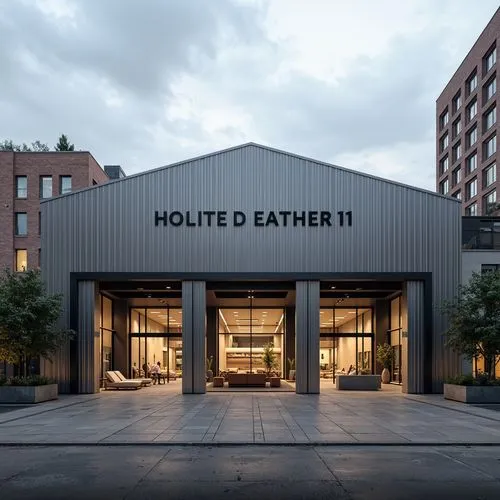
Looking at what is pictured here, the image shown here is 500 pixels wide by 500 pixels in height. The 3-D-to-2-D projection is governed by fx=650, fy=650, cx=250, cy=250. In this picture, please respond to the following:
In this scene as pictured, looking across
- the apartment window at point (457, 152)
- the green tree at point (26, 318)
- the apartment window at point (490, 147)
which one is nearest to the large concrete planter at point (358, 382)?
the green tree at point (26, 318)

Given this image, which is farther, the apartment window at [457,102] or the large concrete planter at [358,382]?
the apartment window at [457,102]

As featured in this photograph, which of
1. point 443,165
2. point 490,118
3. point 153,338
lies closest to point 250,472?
point 153,338

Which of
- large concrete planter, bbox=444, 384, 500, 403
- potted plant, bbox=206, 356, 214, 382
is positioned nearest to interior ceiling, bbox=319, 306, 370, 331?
potted plant, bbox=206, 356, 214, 382

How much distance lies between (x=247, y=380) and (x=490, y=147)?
4468 cm

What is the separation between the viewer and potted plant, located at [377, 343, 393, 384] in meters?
37.6

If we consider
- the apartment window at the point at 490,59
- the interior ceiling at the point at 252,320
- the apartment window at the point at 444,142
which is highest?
the apartment window at the point at 490,59

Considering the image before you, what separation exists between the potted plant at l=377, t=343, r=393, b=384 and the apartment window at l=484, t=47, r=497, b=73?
3950 cm

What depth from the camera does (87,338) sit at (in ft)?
97.0

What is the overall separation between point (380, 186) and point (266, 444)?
18.3 meters

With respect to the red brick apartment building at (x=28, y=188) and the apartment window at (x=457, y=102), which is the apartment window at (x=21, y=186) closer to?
the red brick apartment building at (x=28, y=188)

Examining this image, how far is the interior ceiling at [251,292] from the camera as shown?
31219 millimetres

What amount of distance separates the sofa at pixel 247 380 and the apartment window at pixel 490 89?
148 feet

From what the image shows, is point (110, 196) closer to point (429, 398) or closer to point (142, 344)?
point (142, 344)

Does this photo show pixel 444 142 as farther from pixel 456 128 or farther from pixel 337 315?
pixel 337 315
